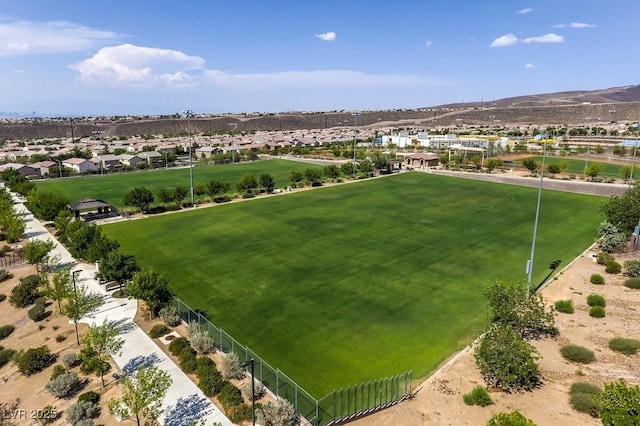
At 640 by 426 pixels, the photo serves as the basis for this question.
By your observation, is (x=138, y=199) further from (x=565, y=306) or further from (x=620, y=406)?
(x=620, y=406)

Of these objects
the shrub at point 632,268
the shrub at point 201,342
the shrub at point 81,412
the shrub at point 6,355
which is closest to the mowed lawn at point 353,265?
the shrub at point 201,342

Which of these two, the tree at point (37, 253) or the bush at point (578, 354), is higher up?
the tree at point (37, 253)

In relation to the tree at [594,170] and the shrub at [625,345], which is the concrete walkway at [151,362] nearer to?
the shrub at [625,345]

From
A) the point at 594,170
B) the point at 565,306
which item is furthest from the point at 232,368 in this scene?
the point at 594,170

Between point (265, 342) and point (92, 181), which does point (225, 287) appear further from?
point (92, 181)

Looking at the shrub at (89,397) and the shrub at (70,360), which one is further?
the shrub at (70,360)

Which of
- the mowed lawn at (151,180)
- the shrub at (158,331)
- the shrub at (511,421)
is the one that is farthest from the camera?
the mowed lawn at (151,180)
